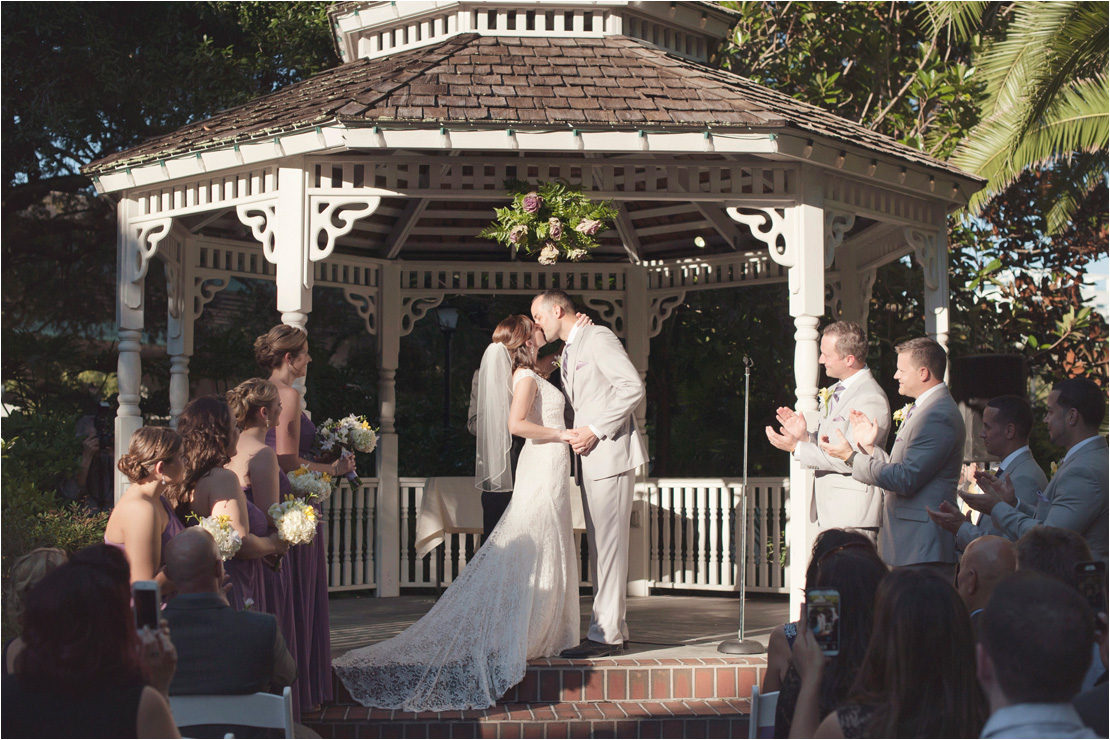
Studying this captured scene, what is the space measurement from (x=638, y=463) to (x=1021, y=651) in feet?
13.4

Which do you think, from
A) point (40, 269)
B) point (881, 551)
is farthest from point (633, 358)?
point (40, 269)

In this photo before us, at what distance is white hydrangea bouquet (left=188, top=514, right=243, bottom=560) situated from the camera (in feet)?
14.8

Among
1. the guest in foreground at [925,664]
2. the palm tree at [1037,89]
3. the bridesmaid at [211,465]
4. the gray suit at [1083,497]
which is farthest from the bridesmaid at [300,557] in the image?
the palm tree at [1037,89]

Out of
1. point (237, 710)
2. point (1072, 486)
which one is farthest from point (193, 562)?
point (1072, 486)

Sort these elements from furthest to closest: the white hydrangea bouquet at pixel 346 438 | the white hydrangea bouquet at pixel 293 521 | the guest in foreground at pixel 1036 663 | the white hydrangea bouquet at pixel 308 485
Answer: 1. the white hydrangea bouquet at pixel 346 438
2. the white hydrangea bouquet at pixel 308 485
3. the white hydrangea bouquet at pixel 293 521
4. the guest in foreground at pixel 1036 663

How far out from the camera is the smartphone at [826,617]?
3016mm

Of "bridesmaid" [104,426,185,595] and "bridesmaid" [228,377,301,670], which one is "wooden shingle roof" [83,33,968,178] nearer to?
"bridesmaid" [228,377,301,670]

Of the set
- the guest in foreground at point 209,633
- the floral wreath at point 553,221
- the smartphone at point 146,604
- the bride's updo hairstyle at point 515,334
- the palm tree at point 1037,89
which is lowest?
the guest in foreground at point 209,633

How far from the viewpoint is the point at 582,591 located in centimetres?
1062

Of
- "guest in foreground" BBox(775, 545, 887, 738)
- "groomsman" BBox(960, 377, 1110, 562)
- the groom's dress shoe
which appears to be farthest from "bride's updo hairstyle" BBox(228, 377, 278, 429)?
"groomsman" BBox(960, 377, 1110, 562)

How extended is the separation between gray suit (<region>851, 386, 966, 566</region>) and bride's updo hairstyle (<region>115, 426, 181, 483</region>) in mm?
3261

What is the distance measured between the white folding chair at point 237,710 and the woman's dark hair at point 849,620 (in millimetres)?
1693

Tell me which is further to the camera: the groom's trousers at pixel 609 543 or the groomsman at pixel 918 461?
the groom's trousers at pixel 609 543

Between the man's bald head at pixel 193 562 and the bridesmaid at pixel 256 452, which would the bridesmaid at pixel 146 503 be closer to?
the man's bald head at pixel 193 562
